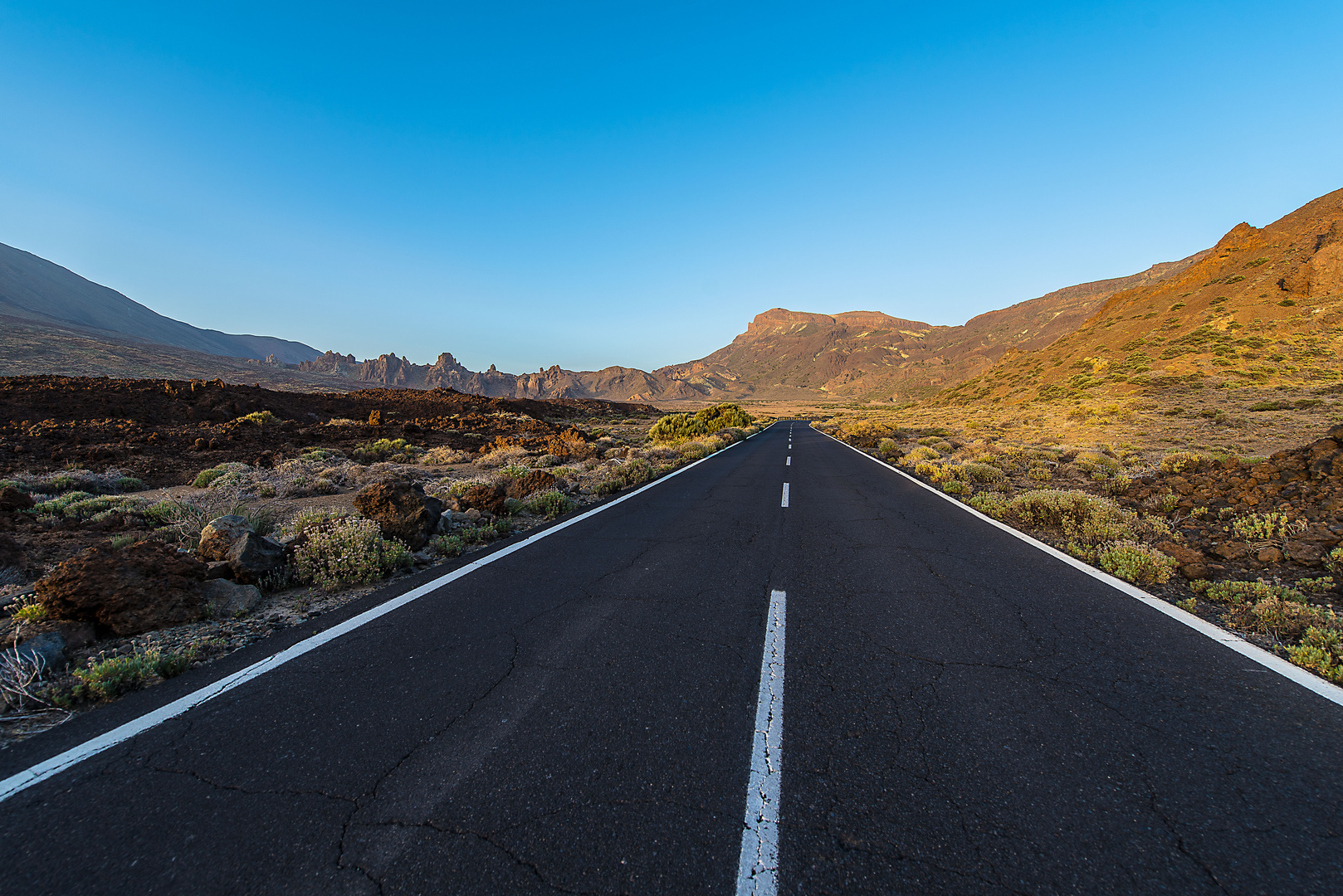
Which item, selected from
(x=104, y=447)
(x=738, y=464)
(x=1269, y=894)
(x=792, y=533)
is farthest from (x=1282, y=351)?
(x=104, y=447)

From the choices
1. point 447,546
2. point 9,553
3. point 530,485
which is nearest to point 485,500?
point 530,485

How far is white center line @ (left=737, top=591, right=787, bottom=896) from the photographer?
1853 mm

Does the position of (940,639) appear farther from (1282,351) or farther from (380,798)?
(1282,351)

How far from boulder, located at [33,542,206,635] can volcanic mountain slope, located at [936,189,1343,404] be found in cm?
3773

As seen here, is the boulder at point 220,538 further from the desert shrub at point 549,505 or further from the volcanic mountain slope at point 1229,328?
the volcanic mountain slope at point 1229,328

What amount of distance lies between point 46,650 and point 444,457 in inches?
575

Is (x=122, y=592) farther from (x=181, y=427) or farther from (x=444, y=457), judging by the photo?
(x=181, y=427)

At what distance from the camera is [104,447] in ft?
46.6

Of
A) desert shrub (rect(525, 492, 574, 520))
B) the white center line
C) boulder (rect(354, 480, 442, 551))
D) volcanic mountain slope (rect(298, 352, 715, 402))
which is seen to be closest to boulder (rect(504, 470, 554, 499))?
desert shrub (rect(525, 492, 574, 520))

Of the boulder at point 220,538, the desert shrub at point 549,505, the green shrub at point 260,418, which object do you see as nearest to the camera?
the boulder at point 220,538

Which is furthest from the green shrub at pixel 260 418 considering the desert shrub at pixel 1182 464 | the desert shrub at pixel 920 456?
the desert shrub at pixel 1182 464

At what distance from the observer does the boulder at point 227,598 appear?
4223 millimetres

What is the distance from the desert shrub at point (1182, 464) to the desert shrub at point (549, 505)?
11969 millimetres

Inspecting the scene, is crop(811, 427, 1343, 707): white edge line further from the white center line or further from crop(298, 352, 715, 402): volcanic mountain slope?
crop(298, 352, 715, 402): volcanic mountain slope
